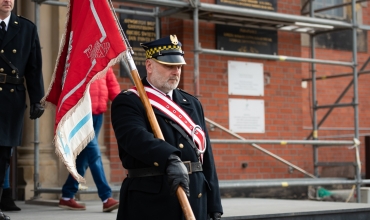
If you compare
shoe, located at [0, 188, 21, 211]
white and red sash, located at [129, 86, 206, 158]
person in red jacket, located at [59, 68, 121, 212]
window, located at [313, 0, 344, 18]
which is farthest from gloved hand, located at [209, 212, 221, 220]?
window, located at [313, 0, 344, 18]

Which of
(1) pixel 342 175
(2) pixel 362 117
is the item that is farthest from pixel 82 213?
(2) pixel 362 117

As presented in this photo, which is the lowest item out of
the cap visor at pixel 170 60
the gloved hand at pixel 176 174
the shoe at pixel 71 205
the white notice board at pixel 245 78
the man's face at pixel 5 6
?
the shoe at pixel 71 205

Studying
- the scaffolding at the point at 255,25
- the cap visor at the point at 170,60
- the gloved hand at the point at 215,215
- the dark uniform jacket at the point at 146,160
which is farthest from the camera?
the scaffolding at the point at 255,25

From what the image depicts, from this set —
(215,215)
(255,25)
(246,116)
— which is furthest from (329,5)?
(215,215)

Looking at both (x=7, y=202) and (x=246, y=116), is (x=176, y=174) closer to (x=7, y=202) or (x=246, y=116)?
(x=7, y=202)

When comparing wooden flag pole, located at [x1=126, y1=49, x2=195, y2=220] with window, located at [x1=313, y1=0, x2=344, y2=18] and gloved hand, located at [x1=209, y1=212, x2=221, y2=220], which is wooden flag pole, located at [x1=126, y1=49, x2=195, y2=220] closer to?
gloved hand, located at [x1=209, y1=212, x2=221, y2=220]

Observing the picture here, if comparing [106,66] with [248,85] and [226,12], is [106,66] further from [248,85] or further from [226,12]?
[248,85]

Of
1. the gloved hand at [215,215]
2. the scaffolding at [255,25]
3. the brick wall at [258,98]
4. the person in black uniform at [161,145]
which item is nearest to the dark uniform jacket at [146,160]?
the person in black uniform at [161,145]

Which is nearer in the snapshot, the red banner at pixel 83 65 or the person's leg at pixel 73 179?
the red banner at pixel 83 65

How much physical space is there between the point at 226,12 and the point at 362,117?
4930 millimetres

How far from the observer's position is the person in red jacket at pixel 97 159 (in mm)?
6918

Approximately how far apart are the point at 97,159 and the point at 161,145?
2.95 m

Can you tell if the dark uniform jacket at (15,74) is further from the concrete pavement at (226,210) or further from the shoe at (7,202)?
the shoe at (7,202)

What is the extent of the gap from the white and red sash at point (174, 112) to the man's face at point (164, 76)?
0.05 m
